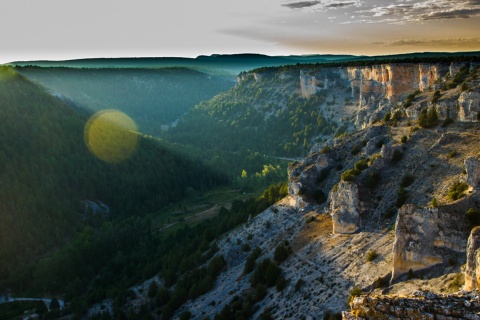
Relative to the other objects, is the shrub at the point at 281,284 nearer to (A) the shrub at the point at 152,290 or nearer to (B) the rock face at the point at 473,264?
(A) the shrub at the point at 152,290

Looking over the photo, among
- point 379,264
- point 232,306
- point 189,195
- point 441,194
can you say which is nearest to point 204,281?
point 232,306

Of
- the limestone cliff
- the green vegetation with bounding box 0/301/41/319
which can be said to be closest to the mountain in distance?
the limestone cliff

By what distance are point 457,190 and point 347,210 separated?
14553mm

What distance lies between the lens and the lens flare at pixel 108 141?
167 m

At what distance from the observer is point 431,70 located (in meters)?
124

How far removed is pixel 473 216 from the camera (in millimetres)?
41844

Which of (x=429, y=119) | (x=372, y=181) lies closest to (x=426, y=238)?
(x=372, y=181)

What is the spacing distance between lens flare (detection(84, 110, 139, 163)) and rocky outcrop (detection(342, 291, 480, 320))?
155138 mm

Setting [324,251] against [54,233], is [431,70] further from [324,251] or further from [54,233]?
[54,233]

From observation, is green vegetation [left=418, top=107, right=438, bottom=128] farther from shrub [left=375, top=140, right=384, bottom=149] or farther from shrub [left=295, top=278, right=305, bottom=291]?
shrub [left=295, top=278, right=305, bottom=291]

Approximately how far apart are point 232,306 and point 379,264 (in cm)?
2030

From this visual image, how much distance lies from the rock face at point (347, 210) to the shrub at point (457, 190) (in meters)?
12.3

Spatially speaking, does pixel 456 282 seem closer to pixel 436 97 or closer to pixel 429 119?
pixel 429 119

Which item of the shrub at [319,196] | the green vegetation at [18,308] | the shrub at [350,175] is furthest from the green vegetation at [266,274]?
the green vegetation at [18,308]
